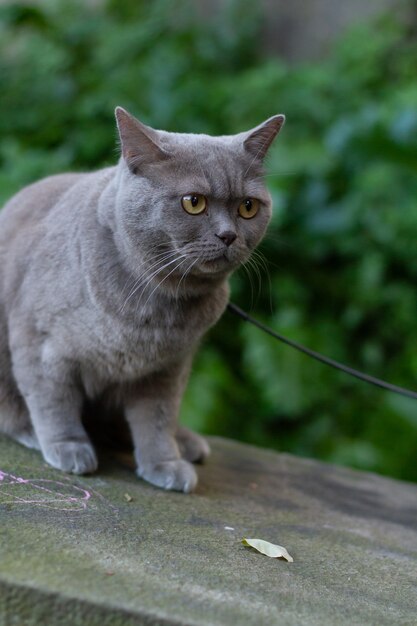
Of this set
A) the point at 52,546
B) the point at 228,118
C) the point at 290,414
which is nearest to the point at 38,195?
the point at 52,546

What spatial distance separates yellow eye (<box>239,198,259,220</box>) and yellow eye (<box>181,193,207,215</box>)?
11 centimetres

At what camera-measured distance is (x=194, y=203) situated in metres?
1.77

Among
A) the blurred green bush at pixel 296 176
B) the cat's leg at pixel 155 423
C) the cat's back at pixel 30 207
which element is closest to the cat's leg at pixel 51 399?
the cat's leg at pixel 155 423

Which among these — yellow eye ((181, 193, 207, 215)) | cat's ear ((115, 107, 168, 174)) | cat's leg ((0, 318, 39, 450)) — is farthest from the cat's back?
yellow eye ((181, 193, 207, 215))

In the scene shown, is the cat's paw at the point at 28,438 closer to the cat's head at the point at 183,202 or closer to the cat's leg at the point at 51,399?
the cat's leg at the point at 51,399

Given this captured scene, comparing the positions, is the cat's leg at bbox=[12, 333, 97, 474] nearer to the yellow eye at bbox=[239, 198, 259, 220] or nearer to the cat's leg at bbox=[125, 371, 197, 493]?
the cat's leg at bbox=[125, 371, 197, 493]

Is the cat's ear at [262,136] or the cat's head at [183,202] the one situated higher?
the cat's ear at [262,136]

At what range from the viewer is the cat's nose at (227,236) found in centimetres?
175

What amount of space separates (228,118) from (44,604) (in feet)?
11.3

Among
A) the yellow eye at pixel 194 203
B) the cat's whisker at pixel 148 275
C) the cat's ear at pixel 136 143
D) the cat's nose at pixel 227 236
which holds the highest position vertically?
the cat's ear at pixel 136 143

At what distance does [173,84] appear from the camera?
14.0 ft

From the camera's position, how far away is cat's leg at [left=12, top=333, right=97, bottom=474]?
1.96 metres

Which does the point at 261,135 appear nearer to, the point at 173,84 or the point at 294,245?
the point at 294,245

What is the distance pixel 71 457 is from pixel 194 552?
494 millimetres
